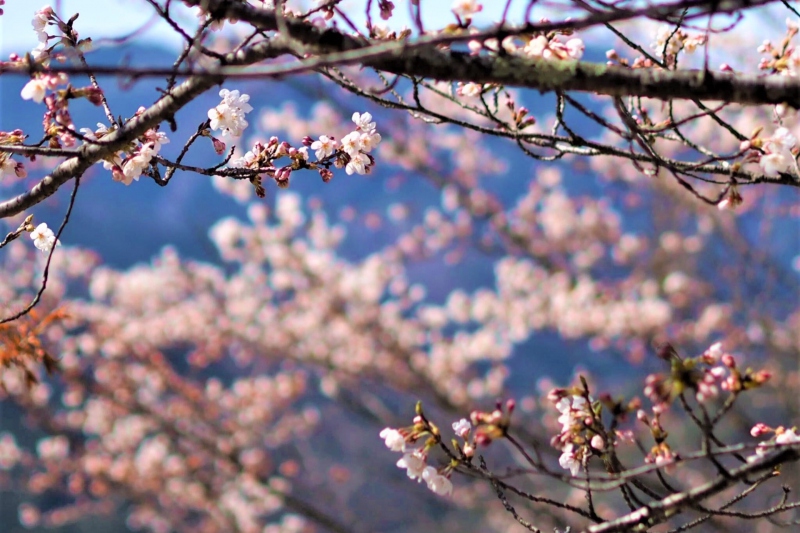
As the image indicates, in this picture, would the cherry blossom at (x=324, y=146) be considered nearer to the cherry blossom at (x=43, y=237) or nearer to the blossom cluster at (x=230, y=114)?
the blossom cluster at (x=230, y=114)

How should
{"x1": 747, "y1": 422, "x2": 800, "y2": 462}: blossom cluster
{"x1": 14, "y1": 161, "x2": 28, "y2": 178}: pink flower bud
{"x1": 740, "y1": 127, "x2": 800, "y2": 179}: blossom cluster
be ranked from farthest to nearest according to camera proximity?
{"x1": 14, "y1": 161, "x2": 28, "y2": 178}: pink flower bud, {"x1": 740, "y1": 127, "x2": 800, "y2": 179}: blossom cluster, {"x1": 747, "y1": 422, "x2": 800, "y2": 462}: blossom cluster

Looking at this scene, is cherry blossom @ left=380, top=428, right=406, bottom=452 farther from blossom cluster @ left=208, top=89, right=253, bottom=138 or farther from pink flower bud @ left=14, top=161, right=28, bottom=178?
pink flower bud @ left=14, top=161, right=28, bottom=178

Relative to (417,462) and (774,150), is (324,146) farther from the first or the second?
(774,150)

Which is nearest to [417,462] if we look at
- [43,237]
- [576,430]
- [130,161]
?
[576,430]

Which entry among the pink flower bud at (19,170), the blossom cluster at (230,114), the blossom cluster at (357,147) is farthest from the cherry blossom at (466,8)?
the pink flower bud at (19,170)

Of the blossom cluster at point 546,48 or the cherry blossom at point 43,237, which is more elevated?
the blossom cluster at point 546,48

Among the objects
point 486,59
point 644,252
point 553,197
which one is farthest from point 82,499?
point 486,59

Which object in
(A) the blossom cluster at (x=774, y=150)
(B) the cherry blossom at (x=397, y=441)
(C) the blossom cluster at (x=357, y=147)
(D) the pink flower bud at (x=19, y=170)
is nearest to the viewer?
(A) the blossom cluster at (x=774, y=150)

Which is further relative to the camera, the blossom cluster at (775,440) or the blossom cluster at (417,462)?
the blossom cluster at (417,462)

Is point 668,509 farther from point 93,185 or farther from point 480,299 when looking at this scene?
point 93,185

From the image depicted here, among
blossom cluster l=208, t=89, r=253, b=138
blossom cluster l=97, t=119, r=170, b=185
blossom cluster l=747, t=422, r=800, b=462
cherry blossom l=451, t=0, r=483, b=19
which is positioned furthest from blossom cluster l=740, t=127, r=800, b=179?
blossom cluster l=97, t=119, r=170, b=185

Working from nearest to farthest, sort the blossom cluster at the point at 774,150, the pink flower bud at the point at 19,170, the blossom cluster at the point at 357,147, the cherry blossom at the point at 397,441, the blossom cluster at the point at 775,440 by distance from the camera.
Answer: the blossom cluster at the point at 775,440 → the blossom cluster at the point at 774,150 → the cherry blossom at the point at 397,441 → the pink flower bud at the point at 19,170 → the blossom cluster at the point at 357,147

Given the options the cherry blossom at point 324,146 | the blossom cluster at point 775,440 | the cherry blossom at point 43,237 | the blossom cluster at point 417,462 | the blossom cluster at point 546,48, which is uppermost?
the cherry blossom at point 324,146

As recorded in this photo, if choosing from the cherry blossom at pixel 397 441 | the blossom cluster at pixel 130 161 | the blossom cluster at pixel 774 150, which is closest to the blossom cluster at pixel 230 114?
the blossom cluster at pixel 130 161
